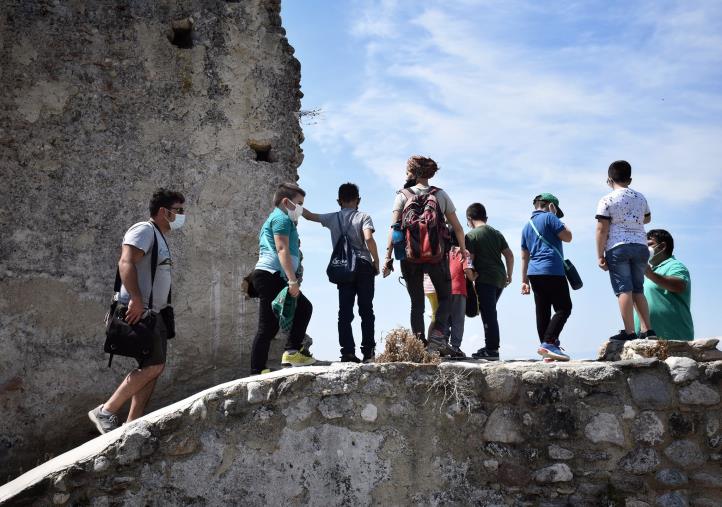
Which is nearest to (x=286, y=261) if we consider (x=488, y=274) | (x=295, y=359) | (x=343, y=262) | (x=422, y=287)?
(x=343, y=262)

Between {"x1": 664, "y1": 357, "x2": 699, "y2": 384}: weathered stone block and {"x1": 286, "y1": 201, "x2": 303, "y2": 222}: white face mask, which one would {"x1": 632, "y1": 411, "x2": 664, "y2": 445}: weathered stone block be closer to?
{"x1": 664, "y1": 357, "x2": 699, "y2": 384}: weathered stone block

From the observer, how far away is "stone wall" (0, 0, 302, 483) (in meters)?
6.27

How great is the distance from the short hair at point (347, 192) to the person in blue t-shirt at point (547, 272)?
57.9 inches

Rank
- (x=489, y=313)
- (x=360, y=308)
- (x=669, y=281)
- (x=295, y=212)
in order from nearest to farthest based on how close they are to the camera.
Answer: (x=295, y=212)
(x=360, y=308)
(x=669, y=281)
(x=489, y=313)

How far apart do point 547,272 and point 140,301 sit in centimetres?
312

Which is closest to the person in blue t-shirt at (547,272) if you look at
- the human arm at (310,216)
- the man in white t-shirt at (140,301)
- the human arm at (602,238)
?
the human arm at (602,238)

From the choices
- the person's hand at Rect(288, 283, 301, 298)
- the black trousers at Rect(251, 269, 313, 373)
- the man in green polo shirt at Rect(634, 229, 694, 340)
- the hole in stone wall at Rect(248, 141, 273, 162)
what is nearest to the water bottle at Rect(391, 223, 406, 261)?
the black trousers at Rect(251, 269, 313, 373)

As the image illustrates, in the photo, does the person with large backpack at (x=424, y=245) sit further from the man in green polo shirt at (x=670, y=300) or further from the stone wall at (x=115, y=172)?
the man in green polo shirt at (x=670, y=300)

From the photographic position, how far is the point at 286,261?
589 cm

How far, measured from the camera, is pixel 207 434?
16.6 feet

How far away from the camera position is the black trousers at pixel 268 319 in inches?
232

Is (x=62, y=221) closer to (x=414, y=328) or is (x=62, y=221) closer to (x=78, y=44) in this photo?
(x=78, y=44)

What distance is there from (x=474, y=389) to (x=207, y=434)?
1756mm

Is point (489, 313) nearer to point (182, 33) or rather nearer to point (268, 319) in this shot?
point (268, 319)
